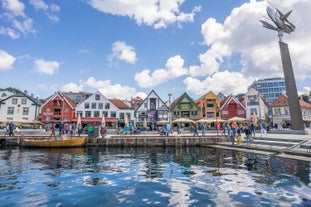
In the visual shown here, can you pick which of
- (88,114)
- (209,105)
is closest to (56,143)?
(88,114)

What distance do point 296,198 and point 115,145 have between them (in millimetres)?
22849

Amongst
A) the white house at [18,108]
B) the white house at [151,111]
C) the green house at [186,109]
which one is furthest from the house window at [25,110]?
the green house at [186,109]

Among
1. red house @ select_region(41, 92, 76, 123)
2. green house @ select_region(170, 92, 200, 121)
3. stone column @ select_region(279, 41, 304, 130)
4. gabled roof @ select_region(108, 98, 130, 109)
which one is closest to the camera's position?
stone column @ select_region(279, 41, 304, 130)

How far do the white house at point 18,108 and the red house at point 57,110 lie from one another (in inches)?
215

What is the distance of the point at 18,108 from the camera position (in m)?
54.5

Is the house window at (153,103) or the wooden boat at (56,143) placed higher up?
the house window at (153,103)

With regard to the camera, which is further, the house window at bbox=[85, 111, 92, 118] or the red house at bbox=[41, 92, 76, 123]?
the house window at bbox=[85, 111, 92, 118]

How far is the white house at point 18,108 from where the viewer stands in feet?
176

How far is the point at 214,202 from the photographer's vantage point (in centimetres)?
629

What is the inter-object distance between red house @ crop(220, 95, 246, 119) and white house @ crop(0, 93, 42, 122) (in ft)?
187

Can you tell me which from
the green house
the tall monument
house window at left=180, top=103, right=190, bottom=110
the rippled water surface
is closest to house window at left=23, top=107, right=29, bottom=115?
the green house

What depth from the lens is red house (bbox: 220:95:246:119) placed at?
55.6 m

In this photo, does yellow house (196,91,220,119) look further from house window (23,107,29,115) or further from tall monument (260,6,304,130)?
house window (23,107,29,115)

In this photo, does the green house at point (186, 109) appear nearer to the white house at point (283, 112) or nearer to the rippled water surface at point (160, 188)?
the white house at point (283, 112)
